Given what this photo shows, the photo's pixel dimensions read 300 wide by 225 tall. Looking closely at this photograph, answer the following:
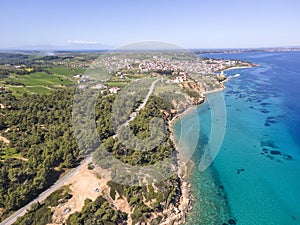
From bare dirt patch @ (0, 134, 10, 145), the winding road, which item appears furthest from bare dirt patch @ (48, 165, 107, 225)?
bare dirt patch @ (0, 134, 10, 145)

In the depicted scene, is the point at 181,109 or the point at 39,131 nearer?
the point at 39,131

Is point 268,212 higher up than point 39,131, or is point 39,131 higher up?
point 39,131

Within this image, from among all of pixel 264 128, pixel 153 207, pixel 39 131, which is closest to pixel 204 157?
pixel 153 207

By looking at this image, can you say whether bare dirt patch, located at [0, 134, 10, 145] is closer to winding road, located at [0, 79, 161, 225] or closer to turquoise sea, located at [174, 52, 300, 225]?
winding road, located at [0, 79, 161, 225]

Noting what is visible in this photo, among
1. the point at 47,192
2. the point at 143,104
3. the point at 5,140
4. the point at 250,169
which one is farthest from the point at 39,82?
the point at 250,169

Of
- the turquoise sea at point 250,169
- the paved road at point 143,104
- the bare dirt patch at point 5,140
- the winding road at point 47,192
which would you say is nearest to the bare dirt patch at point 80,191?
the winding road at point 47,192

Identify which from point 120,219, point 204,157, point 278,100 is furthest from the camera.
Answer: point 278,100

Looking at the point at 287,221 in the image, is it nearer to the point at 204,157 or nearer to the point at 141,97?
the point at 204,157

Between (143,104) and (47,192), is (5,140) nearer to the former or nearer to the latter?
(47,192)
